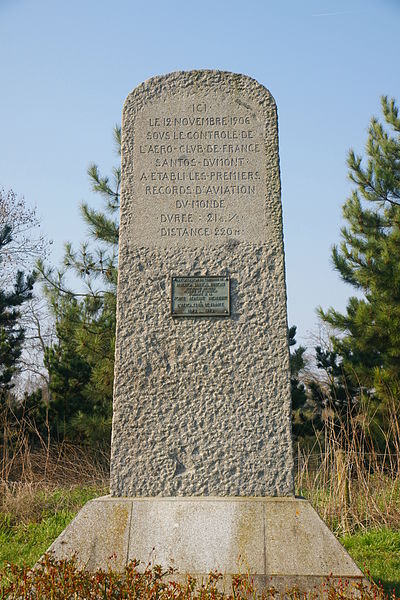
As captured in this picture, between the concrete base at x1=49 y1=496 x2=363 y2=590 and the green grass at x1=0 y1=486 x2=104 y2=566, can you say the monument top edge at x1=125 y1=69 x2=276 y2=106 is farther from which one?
the green grass at x1=0 y1=486 x2=104 y2=566

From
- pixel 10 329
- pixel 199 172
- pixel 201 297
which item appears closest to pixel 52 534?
pixel 201 297

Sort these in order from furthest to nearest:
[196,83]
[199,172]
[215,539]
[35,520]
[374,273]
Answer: [374,273]
[35,520]
[196,83]
[199,172]
[215,539]

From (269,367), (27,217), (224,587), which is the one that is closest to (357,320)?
(269,367)

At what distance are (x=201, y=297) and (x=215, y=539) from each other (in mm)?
1356

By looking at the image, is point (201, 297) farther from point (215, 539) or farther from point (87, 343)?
point (87, 343)

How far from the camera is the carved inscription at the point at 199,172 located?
3.71 meters

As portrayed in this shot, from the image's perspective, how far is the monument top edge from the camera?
3904mm

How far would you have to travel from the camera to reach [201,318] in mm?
3578

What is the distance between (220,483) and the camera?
11.0ft

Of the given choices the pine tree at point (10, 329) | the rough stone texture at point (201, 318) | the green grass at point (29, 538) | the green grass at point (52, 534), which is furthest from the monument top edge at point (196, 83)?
the pine tree at point (10, 329)

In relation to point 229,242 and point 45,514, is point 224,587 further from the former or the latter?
point 45,514

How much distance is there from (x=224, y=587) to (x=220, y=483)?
0.57 m

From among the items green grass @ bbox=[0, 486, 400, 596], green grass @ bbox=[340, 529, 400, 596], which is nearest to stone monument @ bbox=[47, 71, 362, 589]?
green grass @ bbox=[0, 486, 400, 596]

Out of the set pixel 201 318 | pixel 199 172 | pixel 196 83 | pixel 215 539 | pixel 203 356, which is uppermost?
pixel 196 83
